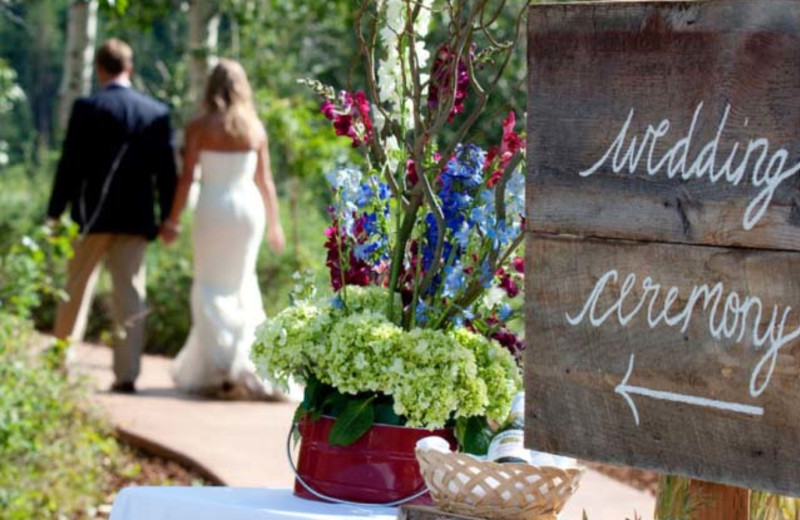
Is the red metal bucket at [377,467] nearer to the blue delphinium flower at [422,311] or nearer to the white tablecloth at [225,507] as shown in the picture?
the white tablecloth at [225,507]

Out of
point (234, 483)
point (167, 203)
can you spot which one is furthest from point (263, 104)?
point (234, 483)

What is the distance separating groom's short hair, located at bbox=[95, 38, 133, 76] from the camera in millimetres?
8297

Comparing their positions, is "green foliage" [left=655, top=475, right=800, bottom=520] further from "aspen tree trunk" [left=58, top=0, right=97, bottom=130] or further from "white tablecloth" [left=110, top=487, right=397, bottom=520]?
"aspen tree trunk" [left=58, top=0, right=97, bottom=130]

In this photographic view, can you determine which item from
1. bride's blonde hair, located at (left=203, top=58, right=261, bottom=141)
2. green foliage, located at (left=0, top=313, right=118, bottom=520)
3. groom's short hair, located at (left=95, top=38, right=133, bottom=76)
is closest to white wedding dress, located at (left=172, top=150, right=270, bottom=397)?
bride's blonde hair, located at (left=203, top=58, right=261, bottom=141)

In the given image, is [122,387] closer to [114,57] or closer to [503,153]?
[114,57]

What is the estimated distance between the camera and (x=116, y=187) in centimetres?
823

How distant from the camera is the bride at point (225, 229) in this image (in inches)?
317

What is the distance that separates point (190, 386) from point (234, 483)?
2.24 meters

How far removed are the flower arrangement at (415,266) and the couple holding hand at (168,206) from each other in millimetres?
4962

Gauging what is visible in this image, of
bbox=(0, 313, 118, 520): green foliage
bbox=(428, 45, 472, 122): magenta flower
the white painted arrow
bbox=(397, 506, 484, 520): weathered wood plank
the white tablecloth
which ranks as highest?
bbox=(428, 45, 472, 122): magenta flower

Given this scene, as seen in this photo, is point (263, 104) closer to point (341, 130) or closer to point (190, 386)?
point (190, 386)

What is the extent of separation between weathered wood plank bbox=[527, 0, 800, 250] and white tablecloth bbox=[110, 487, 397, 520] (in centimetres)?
67

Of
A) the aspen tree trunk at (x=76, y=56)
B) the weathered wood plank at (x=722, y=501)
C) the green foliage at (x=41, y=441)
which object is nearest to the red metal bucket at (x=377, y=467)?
the weathered wood plank at (x=722, y=501)

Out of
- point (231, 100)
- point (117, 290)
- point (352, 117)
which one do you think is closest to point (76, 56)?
point (117, 290)
